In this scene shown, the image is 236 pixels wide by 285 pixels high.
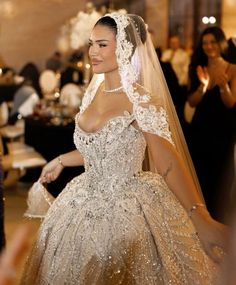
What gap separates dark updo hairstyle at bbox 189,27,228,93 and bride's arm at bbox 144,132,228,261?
249cm

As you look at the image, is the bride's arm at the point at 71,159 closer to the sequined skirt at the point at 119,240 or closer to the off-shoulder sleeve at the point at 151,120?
the sequined skirt at the point at 119,240

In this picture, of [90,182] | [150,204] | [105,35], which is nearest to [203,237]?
[150,204]

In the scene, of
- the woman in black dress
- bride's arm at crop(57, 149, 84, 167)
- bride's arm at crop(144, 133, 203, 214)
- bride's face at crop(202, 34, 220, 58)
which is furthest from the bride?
bride's face at crop(202, 34, 220, 58)

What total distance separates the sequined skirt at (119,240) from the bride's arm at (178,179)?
0.10 metres

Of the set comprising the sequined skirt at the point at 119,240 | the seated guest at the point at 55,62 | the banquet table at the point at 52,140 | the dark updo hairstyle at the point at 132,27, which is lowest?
the seated guest at the point at 55,62

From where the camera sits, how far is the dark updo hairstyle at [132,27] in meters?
2.67

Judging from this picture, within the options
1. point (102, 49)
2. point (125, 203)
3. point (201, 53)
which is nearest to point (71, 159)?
point (125, 203)

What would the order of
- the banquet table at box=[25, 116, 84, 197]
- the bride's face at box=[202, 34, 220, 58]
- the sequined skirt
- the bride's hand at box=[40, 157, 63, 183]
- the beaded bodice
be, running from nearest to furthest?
the sequined skirt
the beaded bodice
the bride's hand at box=[40, 157, 63, 183]
the bride's face at box=[202, 34, 220, 58]
the banquet table at box=[25, 116, 84, 197]

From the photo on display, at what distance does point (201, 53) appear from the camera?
5047mm

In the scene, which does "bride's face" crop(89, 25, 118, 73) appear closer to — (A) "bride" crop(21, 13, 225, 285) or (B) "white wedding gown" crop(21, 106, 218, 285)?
(A) "bride" crop(21, 13, 225, 285)

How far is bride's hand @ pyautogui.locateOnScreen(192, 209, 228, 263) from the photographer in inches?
93.4

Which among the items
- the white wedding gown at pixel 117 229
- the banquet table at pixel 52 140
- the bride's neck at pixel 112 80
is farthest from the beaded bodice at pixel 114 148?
the banquet table at pixel 52 140

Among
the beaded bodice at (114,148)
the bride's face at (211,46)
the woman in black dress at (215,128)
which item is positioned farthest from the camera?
the bride's face at (211,46)

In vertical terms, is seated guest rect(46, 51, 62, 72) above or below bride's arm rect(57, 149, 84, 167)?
below
